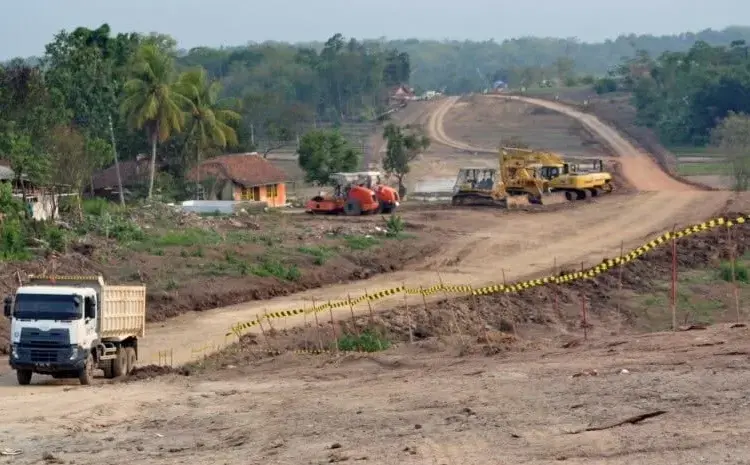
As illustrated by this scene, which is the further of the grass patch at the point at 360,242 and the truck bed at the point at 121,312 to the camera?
the grass patch at the point at 360,242

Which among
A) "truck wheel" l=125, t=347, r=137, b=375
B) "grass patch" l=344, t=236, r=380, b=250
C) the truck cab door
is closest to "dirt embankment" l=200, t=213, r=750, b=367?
"truck wheel" l=125, t=347, r=137, b=375

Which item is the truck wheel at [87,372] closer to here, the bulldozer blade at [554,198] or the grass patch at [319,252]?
the grass patch at [319,252]

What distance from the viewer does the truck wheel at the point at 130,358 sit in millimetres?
30016

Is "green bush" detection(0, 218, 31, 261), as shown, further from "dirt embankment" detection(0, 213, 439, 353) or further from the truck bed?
the truck bed

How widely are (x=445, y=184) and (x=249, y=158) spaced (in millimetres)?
16140

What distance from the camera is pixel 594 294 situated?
4194cm

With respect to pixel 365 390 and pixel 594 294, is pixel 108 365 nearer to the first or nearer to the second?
pixel 365 390

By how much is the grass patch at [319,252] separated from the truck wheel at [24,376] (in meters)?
18.9

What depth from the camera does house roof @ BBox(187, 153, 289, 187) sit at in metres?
70.2

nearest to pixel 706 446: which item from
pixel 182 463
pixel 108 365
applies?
pixel 182 463

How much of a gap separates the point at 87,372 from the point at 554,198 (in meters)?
40.4

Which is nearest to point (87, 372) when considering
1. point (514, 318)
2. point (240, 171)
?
point (514, 318)

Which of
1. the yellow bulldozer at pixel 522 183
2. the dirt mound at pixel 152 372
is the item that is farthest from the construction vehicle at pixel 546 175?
the dirt mound at pixel 152 372

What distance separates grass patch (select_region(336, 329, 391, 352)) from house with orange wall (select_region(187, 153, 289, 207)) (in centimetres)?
3557
